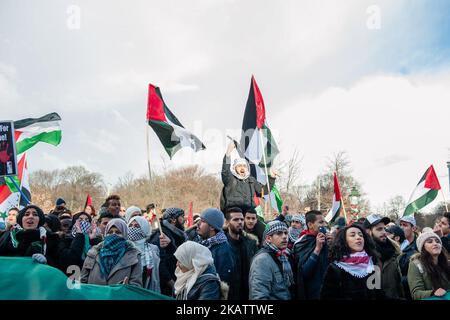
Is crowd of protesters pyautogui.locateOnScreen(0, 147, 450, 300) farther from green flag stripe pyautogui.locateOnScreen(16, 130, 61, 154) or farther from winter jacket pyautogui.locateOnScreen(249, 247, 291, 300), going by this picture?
green flag stripe pyautogui.locateOnScreen(16, 130, 61, 154)

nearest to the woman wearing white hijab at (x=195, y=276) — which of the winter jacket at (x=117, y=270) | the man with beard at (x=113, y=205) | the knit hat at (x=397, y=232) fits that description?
the winter jacket at (x=117, y=270)

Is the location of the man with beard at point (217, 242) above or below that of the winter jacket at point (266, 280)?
above

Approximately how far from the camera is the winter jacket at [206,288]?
12.0 feet

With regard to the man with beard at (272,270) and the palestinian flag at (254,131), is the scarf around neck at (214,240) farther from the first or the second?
the palestinian flag at (254,131)

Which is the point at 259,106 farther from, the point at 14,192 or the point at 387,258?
the point at 14,192

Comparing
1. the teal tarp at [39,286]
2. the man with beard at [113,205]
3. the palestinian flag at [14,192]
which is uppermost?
the palestinian flag at [14,192]

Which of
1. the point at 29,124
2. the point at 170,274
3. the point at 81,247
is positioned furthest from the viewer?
the point at 29,124

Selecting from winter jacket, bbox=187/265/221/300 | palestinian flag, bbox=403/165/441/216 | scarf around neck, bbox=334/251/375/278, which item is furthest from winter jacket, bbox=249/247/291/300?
palestinian flag, bbox=403/165/441/216

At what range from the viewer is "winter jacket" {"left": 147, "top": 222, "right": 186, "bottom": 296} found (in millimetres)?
5477

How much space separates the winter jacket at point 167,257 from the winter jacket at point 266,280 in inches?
68.8

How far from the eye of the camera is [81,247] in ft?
16.9
